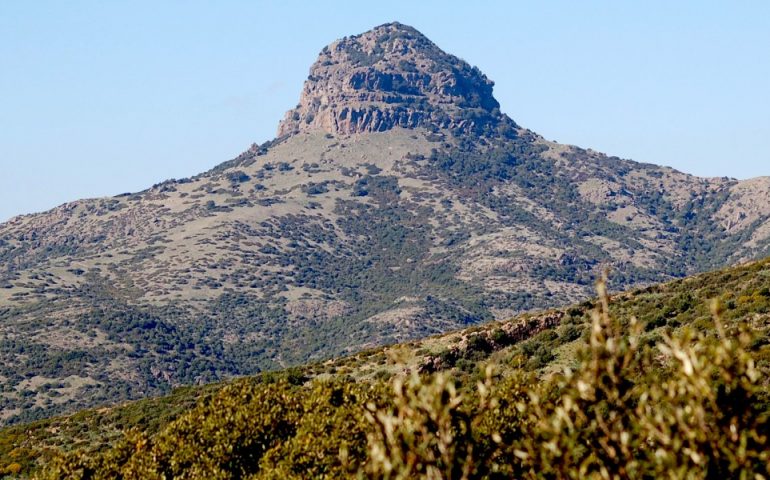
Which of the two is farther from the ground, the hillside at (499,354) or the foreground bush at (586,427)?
the foreground bush at (586,427)

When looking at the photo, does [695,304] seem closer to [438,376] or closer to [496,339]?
[496,339]

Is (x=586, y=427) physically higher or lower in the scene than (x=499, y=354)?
higher

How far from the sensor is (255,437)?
43531mm

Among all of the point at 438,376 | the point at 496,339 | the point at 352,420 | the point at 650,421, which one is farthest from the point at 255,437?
the point at 496,339

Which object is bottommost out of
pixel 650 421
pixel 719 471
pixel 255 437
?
pixel 255 437

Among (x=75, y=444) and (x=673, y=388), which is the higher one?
(x=673, y=388)

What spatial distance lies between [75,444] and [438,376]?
56.6 metres

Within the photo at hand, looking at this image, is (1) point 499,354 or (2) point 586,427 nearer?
(2) point 586,427

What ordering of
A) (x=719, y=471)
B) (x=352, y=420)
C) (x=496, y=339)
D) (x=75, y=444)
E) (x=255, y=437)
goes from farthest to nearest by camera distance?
(x=496, y=339), (x=75, y=444), (x=255, y=437), (x=352, y=420), (x=719, y=471)

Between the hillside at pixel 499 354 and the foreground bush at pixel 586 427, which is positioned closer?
the foreground bush at pixel 586 427

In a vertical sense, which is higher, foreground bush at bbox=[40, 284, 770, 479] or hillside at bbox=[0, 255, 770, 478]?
foreground bush at bbox=[40, 284, 770, 479]

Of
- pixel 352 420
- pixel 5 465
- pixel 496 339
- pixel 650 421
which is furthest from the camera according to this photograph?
pixel 496 339

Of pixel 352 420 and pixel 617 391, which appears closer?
pixel 617 391

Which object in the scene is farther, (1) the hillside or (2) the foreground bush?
(1) the hillside
